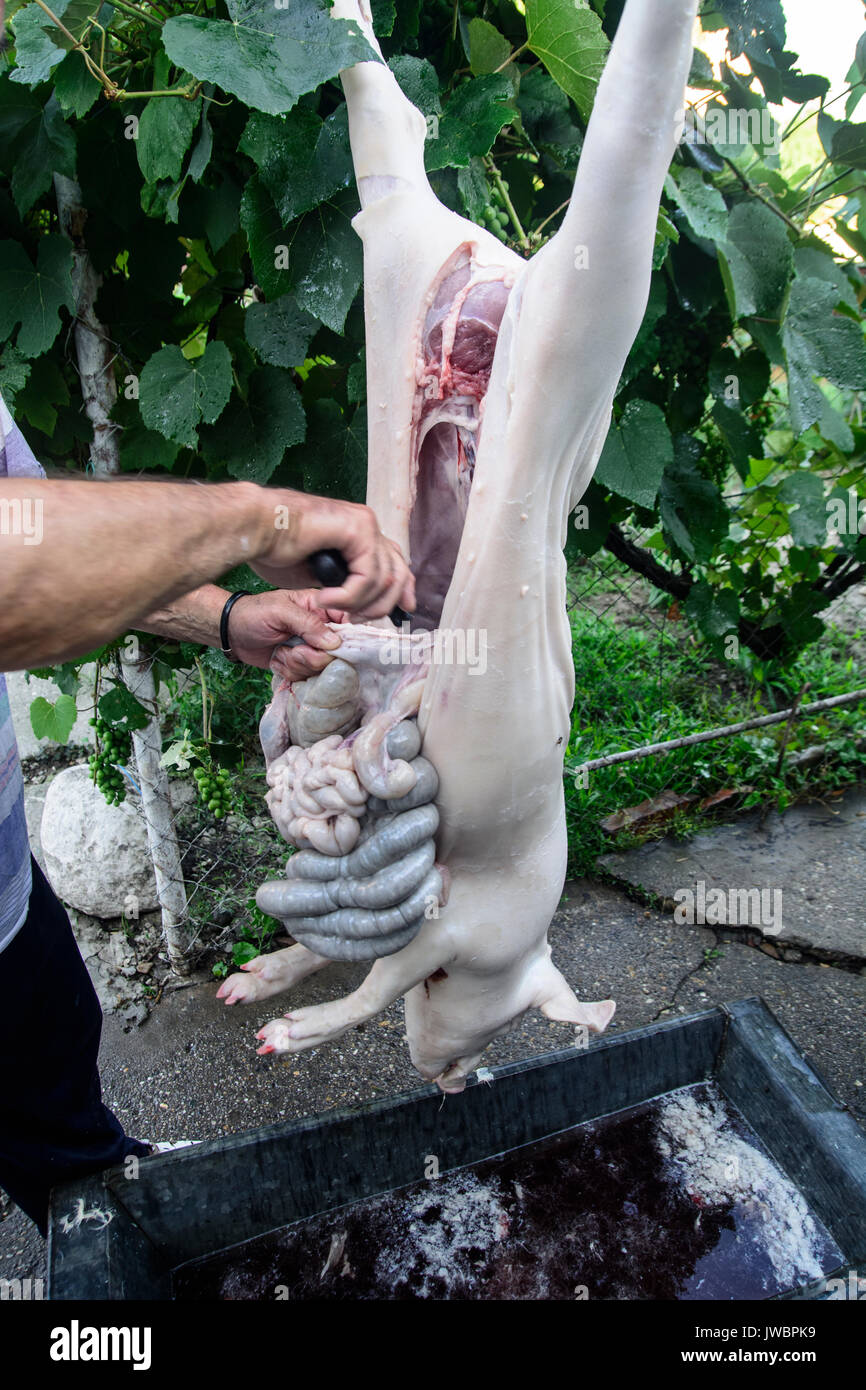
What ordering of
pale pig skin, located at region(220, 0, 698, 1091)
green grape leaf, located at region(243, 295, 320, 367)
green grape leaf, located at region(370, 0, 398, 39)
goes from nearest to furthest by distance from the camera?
pale pig skin, located at region(220, 0, 698, 1091) → green grape leaf, located at region(370, 0, 398, 39) → green grape leaf, located at region(243, 295, 320, 367)

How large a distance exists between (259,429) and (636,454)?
0.80m

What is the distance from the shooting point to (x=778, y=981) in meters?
3.19

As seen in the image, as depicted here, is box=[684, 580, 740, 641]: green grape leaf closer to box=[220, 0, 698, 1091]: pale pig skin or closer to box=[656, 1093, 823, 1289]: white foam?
box=[656, 1093, 823, 1289]: white foam

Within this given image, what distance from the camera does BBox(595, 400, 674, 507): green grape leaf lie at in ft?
6.31

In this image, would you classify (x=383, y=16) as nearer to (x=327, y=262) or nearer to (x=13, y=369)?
(x=327, y=262)

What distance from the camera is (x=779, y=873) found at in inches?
141

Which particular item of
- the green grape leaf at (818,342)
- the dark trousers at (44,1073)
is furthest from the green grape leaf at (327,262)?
the dark trousers at (44,1073)

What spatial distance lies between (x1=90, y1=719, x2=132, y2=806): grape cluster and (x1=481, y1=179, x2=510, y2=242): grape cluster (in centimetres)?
166

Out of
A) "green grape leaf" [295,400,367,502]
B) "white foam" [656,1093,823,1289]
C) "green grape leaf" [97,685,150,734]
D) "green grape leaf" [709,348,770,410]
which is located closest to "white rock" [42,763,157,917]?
"green grape leaf" [97,685,150,734]

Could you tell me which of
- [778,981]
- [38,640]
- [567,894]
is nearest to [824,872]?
[778,981]

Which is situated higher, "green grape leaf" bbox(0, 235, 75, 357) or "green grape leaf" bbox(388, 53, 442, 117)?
"green grape leaf" bbox(388, 53, 442, 117)

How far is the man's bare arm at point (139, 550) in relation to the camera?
3.46 feet

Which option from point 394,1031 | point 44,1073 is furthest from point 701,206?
point 394,1031
